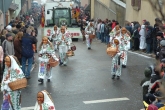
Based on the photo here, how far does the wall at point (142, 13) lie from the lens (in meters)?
22.8

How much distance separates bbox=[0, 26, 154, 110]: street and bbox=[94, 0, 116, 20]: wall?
688 inches

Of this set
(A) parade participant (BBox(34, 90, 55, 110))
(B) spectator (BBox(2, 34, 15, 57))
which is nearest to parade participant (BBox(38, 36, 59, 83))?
(B) spectator (BBox(2, 34, 15, 57))

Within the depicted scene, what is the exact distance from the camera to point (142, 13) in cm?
2492

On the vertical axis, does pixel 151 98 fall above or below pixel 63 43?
below

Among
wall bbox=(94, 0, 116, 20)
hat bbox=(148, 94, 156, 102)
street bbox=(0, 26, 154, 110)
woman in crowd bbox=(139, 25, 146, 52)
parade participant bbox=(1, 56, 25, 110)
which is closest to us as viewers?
hat bbox=(148, 94, 156, 102)

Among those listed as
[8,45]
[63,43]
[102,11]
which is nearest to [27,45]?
[8,45]

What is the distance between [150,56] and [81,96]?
7929 mm

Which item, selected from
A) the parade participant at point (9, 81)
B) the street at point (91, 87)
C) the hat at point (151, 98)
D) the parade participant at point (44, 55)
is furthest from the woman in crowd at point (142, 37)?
the hat at point (151, 98)

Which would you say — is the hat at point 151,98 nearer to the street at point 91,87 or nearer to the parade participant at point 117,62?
the street at point 91,87

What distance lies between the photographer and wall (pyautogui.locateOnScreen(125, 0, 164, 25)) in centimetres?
2282

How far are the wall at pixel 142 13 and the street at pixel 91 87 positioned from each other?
624 cm

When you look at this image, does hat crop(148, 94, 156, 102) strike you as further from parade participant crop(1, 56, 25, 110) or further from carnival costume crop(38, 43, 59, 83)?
carnival costume crop(38, 43, 59, 83)

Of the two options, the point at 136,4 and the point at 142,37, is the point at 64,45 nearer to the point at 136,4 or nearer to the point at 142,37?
the point at 142,37

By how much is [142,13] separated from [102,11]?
13.7 m
